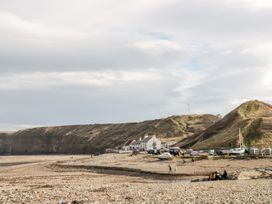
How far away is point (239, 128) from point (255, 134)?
4.27 metres

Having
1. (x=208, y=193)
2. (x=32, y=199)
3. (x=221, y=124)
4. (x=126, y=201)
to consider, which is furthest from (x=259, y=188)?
(x=221, y=124)

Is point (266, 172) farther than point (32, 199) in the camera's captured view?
Yes

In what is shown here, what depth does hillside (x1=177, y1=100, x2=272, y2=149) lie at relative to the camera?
4350 inches

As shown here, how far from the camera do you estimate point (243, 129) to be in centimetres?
11531

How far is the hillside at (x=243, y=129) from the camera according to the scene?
110 metres

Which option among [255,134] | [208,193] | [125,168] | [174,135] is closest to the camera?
[208,193]

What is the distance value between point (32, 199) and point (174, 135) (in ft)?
521

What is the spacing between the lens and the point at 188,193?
3438 centimetres

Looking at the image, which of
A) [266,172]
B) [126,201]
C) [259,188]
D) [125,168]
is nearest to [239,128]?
[125,168]

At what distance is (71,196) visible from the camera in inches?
1400

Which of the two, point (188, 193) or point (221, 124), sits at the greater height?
point (221, 124)

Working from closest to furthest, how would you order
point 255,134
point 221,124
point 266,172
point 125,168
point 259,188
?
point 259,188 < point 266,172 < point 125,168 < point 255,134 < point 221,124

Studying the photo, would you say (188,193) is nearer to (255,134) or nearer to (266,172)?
(266,172)

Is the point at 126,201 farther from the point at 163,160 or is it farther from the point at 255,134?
the point at 255,134
